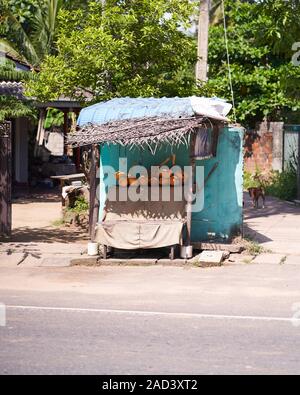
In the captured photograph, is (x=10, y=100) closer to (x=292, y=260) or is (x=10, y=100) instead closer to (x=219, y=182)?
(x=219, y=182)

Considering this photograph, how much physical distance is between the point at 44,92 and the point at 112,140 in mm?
3065

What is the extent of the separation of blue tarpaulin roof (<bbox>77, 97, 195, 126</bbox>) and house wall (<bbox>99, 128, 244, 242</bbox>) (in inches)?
23.0

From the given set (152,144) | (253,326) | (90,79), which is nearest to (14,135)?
(90,79)

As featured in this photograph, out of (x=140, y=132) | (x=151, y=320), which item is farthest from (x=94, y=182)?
(x=151, y=320)

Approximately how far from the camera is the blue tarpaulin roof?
1278 cm

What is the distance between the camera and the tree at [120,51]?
14.7 meters

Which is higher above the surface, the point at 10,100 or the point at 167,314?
the point at 10,100

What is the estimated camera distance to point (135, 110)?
13234mm

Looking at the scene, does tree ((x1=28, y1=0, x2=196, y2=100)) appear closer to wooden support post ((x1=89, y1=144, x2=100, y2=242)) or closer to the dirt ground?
wooden support post ((x1=89, y1=144, x2=100, y2=242))

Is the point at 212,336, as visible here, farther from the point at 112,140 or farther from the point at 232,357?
the point at 112,140

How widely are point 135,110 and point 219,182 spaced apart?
6.31 ft

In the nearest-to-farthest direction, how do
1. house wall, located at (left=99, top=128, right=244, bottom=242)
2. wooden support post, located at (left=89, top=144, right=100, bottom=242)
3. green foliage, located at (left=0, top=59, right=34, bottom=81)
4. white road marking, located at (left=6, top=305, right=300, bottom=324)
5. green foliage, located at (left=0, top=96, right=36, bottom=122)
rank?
white road marking, located at (left=6, top=305, right=300, bottom=324)
house wall, located at (left=99, top=128, right=244, bottom=242)
wooden support post, located at (left=89, top=144, right=100, bottom=242)
green foliage, located at (left=0, top=96, right=36, bottom=122)
green foliage, located at (left=0, top=59, right=34, bottom=81)

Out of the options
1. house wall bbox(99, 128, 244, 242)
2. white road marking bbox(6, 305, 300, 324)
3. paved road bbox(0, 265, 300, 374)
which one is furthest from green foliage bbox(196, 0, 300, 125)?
white road marking bbox(6, 305, 300, 324)

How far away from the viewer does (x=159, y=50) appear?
15383mm
